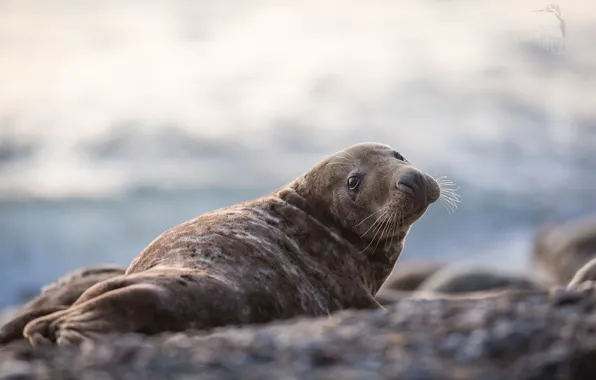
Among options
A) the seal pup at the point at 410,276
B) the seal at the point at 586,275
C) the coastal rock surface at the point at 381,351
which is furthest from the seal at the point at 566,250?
the coastal rock surface at the point at 381,351

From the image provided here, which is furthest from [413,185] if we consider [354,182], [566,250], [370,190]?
[566,250]

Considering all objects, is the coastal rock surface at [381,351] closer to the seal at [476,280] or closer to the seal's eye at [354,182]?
the seal's eye at [354,182]

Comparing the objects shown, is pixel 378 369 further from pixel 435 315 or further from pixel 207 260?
pixel 207 260

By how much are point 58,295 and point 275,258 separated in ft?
7.54

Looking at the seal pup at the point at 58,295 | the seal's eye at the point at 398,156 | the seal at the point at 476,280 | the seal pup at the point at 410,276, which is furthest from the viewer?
the seal pup at the point at 410,276

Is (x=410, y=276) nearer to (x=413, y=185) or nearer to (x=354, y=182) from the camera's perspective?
(x=354, y=182)

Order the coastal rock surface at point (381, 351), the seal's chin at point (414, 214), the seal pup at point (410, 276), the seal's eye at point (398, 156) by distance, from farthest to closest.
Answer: the seal pup at point (410, 276)
the seal's eye at point (398, 156)
the seal's chin at point (414, 214)
the coastal rock surface at point (381, 351)

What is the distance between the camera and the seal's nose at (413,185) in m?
7.55

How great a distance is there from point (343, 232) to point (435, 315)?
2.88m

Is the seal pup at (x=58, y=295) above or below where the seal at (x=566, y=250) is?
above

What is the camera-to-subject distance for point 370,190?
7.87m

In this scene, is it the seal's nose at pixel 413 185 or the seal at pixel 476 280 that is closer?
the seal's nose at pixel 413 185

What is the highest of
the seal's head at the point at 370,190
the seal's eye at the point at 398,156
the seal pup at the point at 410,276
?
the seal's eye at the point at 398,156

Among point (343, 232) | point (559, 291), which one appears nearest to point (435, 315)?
point (559, 291)
